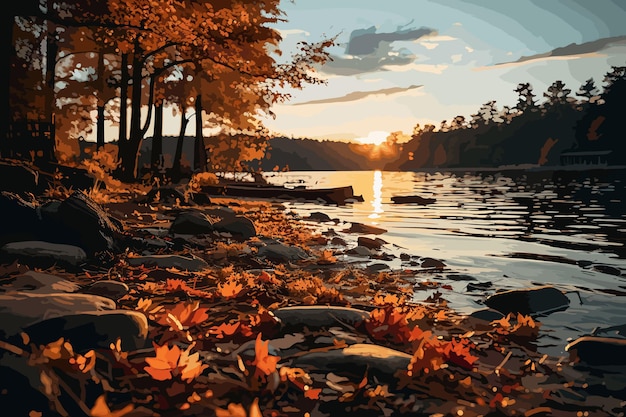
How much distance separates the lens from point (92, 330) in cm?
368

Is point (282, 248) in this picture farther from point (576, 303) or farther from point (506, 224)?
point (506, 224)

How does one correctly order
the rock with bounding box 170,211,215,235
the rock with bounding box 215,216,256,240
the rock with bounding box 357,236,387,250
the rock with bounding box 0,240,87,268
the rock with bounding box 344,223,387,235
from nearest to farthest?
the rock with bounding box 0,240,87,268 < the rock with bounding box 170,211,215,235 < the rock with bounding box 215,216,256,240 < the rock with bounding box 357,236,387,250 < the rock with bounding box 344,223,387,235

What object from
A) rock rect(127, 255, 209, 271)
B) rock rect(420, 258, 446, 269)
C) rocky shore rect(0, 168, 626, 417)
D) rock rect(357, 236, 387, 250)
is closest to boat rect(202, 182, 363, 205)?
rock rect(357, 236, 387, 250)

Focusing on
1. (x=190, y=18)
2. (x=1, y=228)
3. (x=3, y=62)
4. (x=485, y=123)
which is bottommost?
(x=1, y=228)

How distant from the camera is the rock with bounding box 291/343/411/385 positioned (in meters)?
3.59

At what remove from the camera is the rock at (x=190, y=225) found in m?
10.9

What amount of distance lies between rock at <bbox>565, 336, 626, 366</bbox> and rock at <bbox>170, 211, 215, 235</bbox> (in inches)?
315

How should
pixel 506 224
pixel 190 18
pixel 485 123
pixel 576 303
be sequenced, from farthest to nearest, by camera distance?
pixel 485 123, pixel 506 224, pixel 190 18, pixel 576 303

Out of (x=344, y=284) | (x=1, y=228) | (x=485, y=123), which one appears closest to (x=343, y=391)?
(x=344, y=284)

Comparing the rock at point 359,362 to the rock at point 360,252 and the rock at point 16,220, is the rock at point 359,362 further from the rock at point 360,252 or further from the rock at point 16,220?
the rock at point 360,252

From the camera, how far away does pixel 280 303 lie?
5902 mm

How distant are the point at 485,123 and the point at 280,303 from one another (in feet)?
619

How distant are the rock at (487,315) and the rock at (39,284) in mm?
4380

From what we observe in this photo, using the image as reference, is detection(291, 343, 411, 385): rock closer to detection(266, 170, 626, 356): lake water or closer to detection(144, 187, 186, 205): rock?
detection(266, 170, 626, 356): lake water
